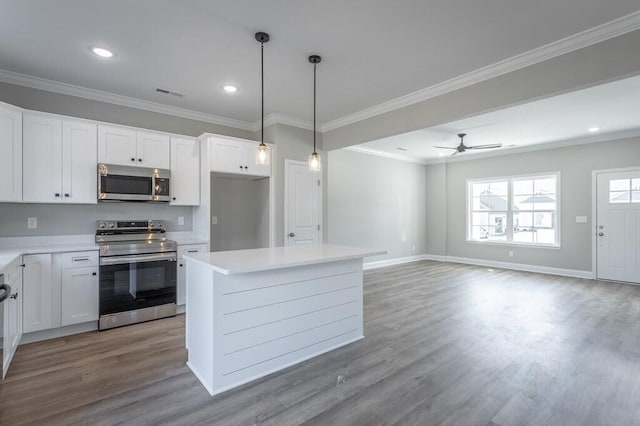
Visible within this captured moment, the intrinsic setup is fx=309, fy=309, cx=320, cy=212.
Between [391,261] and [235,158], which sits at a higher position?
[235,158]

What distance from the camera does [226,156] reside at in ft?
14.0

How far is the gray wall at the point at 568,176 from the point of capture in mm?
5840

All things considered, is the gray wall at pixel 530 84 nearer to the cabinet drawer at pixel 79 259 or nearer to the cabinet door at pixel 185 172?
the cabinet door at pixel 185 172

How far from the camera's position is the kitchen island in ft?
7.38

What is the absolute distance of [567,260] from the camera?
6.32 metres

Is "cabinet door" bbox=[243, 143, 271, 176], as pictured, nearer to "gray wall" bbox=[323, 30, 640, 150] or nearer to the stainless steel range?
the stainless steel range

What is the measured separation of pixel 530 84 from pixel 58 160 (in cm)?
491

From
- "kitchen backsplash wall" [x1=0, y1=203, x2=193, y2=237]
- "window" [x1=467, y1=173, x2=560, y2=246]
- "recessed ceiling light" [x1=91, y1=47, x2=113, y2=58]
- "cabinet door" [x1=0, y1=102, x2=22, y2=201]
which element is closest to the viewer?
"recessed ceiling light" [x1=91, y1=47, x2=113, y2=58]

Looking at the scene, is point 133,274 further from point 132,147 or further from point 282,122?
point 282,122

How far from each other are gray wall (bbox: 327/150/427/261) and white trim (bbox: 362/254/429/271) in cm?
10

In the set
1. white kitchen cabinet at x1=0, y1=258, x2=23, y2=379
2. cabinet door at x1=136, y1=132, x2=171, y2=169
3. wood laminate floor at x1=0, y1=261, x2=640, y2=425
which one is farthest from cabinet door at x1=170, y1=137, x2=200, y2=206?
white kitchen cabinet at x1=0, y1=258, x2=23, y2=379

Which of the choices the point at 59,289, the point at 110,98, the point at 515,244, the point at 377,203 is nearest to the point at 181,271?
the point at 59,289

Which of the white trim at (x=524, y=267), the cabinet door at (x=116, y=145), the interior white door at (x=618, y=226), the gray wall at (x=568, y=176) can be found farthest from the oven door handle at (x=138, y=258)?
the interior white door at (x=618, y=226)

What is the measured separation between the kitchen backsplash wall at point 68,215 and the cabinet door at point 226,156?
937mm
